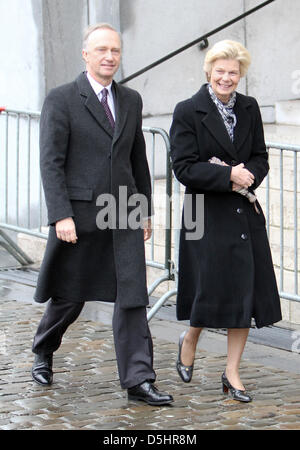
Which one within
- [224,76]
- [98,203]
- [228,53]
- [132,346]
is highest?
[228,53]

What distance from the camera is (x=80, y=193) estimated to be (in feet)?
19.2

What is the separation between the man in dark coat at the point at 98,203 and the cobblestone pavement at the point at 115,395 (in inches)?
8.7

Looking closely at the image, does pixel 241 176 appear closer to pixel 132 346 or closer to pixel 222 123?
pixel 222 123

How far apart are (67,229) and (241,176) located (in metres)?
0.93

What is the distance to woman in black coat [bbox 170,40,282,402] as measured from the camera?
5.86m

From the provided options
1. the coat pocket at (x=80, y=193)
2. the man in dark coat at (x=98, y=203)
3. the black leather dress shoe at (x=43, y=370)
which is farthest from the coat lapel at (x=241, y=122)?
the black leather dress shoe at (x=43, y=370)

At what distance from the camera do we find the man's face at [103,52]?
19.0ft

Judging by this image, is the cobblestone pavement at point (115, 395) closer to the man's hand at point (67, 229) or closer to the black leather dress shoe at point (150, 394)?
the black leather dress shoe at point (150, 394)

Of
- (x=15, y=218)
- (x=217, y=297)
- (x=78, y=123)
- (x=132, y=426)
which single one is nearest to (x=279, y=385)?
(x=217, y=297)

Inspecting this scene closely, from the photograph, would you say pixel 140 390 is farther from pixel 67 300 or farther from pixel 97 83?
pixel 97 83

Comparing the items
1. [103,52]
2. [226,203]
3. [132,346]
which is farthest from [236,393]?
[103,52]

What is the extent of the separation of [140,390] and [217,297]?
24.6 inches

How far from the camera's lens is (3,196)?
10.5 m

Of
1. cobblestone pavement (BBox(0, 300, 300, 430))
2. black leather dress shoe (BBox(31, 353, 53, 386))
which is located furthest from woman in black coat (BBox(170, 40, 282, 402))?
black leather dress shoe (BBox(31, 353, 53, 386))
